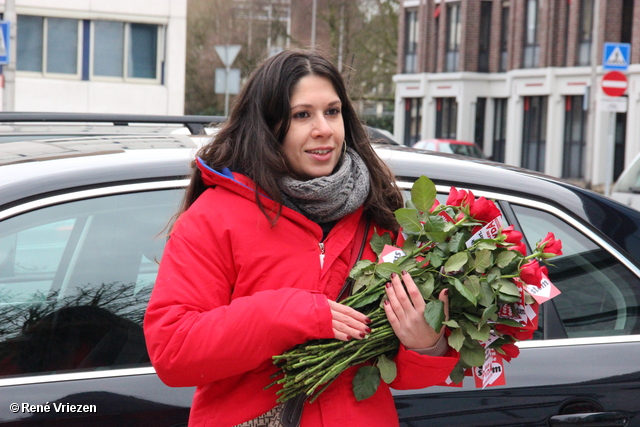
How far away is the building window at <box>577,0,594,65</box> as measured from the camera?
3481 cm

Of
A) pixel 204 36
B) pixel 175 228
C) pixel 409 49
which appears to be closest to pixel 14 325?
pixel 175 228

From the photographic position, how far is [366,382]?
2.02 m

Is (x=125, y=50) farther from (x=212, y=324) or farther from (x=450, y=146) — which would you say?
(x=212, y=324)

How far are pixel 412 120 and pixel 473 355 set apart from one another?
145ft

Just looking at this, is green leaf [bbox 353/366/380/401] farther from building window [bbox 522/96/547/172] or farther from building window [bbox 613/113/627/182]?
building window [bbox 522/96/547/172]

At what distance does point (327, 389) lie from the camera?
2.04m

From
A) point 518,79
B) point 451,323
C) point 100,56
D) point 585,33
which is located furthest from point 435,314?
point 518,79

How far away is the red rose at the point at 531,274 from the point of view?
1995mm

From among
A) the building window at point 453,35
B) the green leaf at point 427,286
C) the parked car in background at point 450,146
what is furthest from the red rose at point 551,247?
the building window at point 453,35

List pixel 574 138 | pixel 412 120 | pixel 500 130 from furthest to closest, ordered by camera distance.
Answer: pixel 412 120
pixel 500 130
pixel 574 138

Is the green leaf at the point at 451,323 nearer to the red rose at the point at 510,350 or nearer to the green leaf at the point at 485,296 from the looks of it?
the green leaf at the point at 485,296

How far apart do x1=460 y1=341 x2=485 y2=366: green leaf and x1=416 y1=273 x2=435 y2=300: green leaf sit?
0.59 ft

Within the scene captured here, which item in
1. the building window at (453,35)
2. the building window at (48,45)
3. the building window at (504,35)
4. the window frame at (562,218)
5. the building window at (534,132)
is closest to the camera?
the window frame at (562,218)

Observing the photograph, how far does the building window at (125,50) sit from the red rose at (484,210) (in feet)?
92.4
